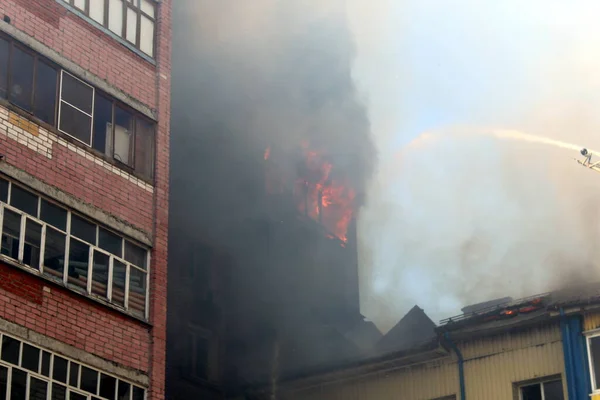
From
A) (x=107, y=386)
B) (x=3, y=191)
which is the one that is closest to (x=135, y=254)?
(x=107, y=386)

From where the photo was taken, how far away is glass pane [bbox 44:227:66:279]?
67.9ft

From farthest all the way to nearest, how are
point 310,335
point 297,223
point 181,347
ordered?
point 297,223 < point 310,335 < point 181,347

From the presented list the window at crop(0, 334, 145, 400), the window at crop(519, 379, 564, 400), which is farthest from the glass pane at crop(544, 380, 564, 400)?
the window at crop(0, 334, 145, 400)

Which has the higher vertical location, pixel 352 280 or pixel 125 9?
pixel 352 280

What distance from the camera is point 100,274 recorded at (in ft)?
71.5

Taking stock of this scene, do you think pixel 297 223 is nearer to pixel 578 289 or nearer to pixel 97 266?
pixel 578 289

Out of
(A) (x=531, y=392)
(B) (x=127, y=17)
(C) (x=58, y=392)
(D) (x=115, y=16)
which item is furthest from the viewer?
(A) (x=531, y=392)

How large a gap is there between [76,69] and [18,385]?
6.87 m

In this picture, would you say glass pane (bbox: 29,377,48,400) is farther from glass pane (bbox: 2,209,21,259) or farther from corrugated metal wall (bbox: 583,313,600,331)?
corrugated metal wall (bbox: 583,313,600,331)

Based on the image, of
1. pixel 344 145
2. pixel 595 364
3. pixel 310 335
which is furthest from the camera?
pixel 344 145

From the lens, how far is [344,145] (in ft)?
171

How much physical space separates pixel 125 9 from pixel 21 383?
9.30 meters

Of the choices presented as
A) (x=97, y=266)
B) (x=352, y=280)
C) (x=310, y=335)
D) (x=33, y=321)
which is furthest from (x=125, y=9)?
(x=352, y=280)

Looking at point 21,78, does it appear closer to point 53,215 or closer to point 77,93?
point 77,93
